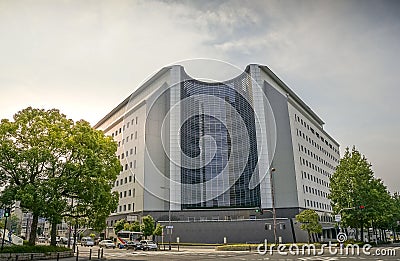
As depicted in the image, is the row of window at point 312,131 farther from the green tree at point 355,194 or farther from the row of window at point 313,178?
the green tree at point 355,194

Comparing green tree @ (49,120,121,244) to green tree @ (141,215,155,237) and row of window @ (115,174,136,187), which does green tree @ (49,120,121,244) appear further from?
row of window @ (115,174,136,187)

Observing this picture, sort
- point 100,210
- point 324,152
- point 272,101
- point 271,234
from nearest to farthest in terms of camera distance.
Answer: point 100,210, point 271,234, point 272,101, point 324,152

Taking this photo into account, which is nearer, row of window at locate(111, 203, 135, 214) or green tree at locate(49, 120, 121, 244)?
green tree at locate(49, 120, 121, 244)

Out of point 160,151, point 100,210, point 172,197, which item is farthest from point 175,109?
point 100,210

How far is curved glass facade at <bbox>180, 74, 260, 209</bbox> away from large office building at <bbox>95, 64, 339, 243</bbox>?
0.58ft

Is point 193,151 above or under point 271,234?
above

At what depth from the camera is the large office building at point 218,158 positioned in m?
57.5

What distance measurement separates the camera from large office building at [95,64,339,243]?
57.5 meters

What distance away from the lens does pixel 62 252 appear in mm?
27391

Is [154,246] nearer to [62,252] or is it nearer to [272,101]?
[62,252]

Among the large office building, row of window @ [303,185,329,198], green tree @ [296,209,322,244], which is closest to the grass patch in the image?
the large office building

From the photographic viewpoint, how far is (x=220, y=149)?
202 ft

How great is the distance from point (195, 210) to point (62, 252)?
120 ft

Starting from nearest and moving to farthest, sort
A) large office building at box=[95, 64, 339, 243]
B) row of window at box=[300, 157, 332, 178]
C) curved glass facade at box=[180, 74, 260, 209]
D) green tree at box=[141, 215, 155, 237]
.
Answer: green tree at box=[141, 215, 155, 237]
large office building at box=[95, 64, 339, 243]
curved glass facade at box=[180, 74, 260, 209]
row of window at box=[300, 157, 332, 178]
